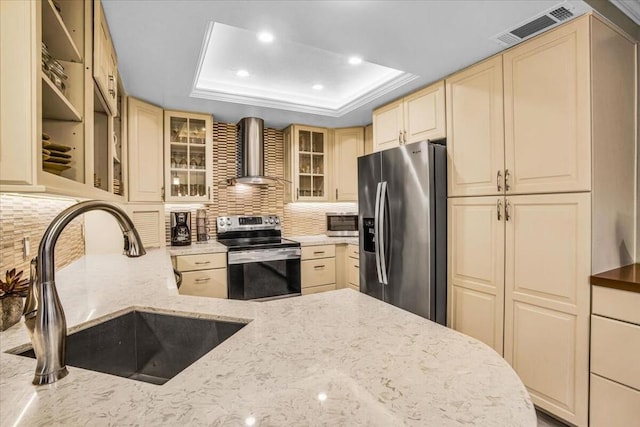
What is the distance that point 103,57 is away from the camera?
5.07 feet

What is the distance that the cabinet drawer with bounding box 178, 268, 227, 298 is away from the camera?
2.95 meters

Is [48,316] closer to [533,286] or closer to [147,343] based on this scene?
[147,343]

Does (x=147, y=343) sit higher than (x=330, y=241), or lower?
lower

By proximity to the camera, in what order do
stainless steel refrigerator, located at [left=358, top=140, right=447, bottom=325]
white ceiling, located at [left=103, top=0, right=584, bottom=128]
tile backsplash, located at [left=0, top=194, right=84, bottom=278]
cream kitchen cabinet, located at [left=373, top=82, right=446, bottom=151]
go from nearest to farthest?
tile backsplash, located at [left=0, top=194, right=84, bottom=278] → white ceiling, located at [left=103, top=0, right=584, bottom=128] → stainless steel refrigerator, located at [left=358, top=140, right=447, bottom=325] → cream kitchen cabinet, located at [left=373, top=82, right=446, bottom=151]

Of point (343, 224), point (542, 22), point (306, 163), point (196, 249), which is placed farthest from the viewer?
point (343, 224)

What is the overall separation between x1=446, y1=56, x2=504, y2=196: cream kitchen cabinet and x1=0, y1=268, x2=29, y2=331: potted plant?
2449 millimetres

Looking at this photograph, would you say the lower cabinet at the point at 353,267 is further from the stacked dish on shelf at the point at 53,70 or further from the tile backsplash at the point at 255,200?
the stacked dish on shelf at the point at 53,70

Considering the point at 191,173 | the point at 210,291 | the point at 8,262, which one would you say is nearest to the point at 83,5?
the point at 8,262

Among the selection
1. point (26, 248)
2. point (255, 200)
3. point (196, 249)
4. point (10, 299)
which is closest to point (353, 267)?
point (255, 200)

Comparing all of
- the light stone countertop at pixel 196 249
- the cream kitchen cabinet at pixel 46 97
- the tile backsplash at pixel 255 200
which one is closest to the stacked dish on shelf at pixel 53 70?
the cream kitchen cabinet at pixel 46 97

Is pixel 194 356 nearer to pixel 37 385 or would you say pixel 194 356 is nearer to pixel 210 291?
pixel 37 385

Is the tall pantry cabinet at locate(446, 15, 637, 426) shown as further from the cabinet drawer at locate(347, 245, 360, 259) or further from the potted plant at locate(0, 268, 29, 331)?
the potted plant at locate(0, 268, 29, 331)

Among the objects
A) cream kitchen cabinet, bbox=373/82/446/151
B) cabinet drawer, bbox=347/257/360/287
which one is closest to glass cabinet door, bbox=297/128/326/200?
cabinet drawer, bbox=347/257/360/287

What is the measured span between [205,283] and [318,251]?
1277 millimetres
